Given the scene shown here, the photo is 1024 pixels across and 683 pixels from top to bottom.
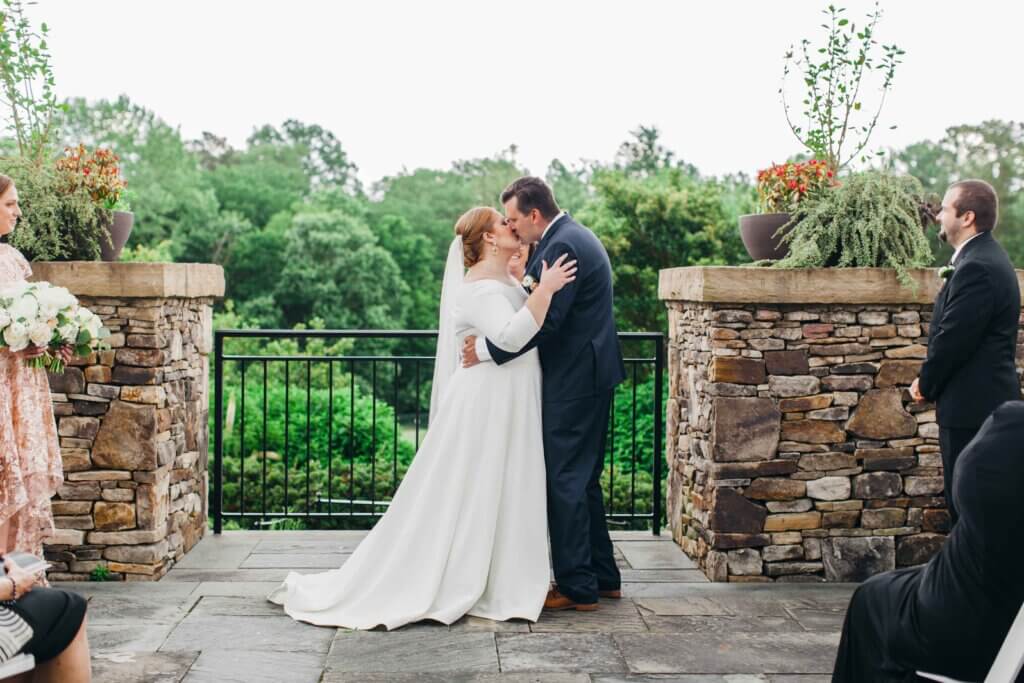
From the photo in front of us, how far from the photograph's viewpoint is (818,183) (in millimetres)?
5207

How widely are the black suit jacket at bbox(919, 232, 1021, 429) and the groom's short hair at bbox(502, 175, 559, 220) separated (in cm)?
171

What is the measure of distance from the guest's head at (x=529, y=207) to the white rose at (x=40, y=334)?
1.92m

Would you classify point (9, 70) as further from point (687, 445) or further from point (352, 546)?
point (687, 445)

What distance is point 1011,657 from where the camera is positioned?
2314 millimetres

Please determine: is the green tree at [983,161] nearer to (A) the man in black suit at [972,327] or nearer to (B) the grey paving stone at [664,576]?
(B) the grey paving stone at [664,576]

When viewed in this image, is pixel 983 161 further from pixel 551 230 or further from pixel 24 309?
pixel 24 309

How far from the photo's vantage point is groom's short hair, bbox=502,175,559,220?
180 inches

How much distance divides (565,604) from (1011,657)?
2424 mm

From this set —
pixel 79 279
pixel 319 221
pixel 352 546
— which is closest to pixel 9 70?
pixel 79 279

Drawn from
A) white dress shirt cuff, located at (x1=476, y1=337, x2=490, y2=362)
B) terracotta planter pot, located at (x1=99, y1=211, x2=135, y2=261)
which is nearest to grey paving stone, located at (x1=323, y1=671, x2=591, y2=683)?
white dress shirt cuff, located at (x1=476, y1=337, x2=490, y2=362)

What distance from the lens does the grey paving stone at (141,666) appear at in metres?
3.60

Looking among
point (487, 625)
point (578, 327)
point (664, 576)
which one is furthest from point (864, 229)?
point (487, 625)

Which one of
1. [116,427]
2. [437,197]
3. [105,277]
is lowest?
[116,427]

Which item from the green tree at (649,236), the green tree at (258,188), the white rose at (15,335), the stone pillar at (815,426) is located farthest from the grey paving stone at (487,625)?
the green tree at (258,188)
